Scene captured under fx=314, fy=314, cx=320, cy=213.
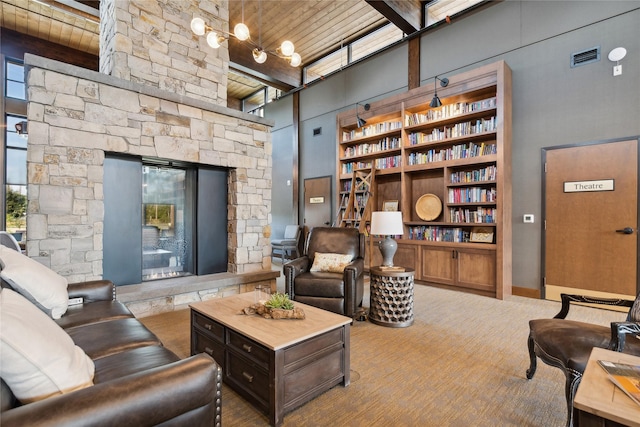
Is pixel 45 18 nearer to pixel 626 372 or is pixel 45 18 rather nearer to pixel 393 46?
pixel 393 46

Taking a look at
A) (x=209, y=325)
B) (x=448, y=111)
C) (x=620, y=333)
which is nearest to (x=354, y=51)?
(x=448, y=111)

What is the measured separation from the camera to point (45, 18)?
546cm

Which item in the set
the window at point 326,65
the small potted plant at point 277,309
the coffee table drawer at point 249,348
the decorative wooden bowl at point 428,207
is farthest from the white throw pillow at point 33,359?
the window at point 326,65

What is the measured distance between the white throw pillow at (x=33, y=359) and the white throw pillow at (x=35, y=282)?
891mm

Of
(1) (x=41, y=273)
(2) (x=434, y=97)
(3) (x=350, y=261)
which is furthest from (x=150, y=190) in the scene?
(2) (x=434, y=97)

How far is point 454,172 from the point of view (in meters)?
5.05

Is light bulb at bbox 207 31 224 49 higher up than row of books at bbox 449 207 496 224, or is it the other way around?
light bulb at bbox 207 31 224 49

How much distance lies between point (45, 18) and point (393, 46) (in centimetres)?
614

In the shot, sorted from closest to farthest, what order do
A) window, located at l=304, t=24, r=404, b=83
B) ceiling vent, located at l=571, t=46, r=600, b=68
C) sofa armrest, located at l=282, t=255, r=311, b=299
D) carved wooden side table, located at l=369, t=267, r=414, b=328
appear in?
carved wooden side table, located at l=369, t=267, r=414, b=328, sofa armrest, located at l=282, t=255, r=311, b=299, ceiling vent, located at l=571, t=46, r=600, b=68, window, located at l=304, t=24, r=404, b=83

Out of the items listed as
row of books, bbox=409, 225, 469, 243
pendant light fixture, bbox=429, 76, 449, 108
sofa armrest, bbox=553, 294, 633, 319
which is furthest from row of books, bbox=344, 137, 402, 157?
sofa armrest, bbox=553, 294, 633, 319

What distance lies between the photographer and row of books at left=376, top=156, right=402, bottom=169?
5574 millimetres

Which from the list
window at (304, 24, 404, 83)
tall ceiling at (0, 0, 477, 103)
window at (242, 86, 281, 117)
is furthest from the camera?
window at (242, 86, 281, 117)

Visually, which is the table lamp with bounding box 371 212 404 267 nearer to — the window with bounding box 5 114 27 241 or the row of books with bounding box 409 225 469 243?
the row of books with bounding box 409 225 469 243

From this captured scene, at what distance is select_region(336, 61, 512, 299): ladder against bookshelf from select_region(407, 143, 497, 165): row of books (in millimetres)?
14
